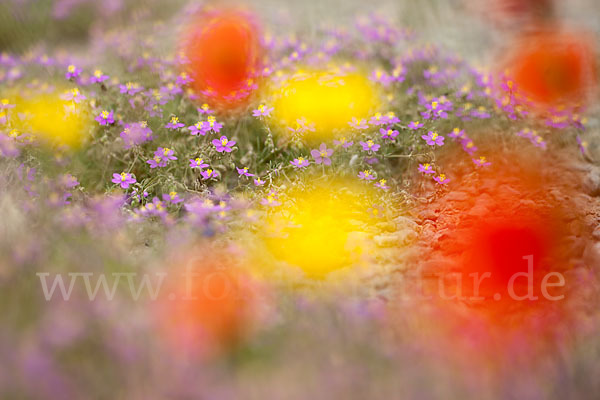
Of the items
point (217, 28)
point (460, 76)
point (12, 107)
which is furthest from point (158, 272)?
point (460, 76)

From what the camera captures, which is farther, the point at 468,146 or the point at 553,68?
the point at 553,68

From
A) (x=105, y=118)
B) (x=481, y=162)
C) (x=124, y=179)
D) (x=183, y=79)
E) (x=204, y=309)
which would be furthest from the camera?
(x=183, y=79)

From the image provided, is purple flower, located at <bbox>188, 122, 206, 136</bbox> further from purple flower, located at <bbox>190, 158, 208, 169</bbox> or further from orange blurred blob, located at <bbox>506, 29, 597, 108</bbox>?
orange blurred blob, located at <bbox>506, 29, 597, 108</bbox>

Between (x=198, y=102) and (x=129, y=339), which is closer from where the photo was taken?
(x=129, y=339)

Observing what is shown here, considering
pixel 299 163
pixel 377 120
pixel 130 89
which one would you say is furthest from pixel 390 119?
pixel 130 89

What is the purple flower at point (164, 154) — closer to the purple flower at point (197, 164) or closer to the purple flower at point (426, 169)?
the purple flower at point (197, 164)

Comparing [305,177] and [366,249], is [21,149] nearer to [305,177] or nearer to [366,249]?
[305,177]

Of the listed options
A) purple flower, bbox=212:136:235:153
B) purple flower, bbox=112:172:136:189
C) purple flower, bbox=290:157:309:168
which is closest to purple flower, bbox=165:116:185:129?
purple flower, bbox=212:136:235:153

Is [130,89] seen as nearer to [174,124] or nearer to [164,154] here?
[174,124]
